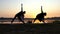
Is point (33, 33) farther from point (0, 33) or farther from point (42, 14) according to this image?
point (42, 14)

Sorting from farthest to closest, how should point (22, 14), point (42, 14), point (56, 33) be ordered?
point (42, 14) → point (22, 14) → point (56, 33)

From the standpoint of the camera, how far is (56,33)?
688 inches

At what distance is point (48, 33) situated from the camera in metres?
17.5

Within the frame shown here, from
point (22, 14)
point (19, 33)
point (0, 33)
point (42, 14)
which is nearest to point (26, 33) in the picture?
point (19, 33)

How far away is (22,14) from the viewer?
2850 centimetres

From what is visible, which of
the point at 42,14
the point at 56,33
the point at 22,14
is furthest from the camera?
the point at 42,14

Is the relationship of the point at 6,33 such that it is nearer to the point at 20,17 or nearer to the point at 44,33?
the point at 44,33

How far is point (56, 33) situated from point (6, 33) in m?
3.23

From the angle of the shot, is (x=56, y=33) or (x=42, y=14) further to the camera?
(x=42, y=14)

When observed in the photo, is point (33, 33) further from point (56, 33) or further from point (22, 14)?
point (22, 14)

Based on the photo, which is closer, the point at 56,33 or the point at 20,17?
the point at 56,33

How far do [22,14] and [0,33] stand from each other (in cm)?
1110

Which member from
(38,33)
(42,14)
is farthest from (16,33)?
(42,14)

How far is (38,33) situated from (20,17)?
11.2 m
